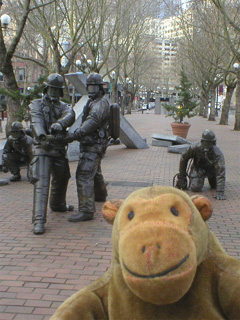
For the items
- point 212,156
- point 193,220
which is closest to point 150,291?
point 193,220

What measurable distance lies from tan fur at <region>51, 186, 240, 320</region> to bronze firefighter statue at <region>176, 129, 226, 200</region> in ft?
19.0

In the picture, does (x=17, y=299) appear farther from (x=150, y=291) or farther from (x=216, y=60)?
(x=216, y=60)

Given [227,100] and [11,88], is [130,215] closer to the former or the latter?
[11,88]

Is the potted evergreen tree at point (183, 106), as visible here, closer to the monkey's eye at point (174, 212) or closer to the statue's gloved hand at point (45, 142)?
the statue's gloved hand at point (45, 142)

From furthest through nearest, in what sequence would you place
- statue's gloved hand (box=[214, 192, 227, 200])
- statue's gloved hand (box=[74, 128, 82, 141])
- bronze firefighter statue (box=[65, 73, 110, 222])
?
statue's gloved hand (box=[214, 192, 227, 200]), bronze firefighter statue (box=[65, 73, 110, 222]), statue's gloved hand (box=[74, 128, 82, 141])

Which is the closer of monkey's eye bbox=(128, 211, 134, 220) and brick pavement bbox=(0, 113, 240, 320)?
monkey's eye bbox=(128, 211, 134, 220)

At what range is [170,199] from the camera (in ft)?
6.81

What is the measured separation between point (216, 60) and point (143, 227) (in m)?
26.3

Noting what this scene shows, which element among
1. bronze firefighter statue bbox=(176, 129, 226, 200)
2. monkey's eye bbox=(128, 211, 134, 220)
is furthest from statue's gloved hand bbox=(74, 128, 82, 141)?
monkey's eye bbox=(128, 211, 134, 220)

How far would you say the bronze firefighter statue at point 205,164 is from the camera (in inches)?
313

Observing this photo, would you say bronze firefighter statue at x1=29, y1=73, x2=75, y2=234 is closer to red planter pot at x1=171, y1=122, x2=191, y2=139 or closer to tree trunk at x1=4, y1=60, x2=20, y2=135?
tree trunk at x1=4, y1=60, x2=20, y2=135

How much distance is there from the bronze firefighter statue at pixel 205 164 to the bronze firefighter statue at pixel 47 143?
2.86m

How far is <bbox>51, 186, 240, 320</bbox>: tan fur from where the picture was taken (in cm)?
182

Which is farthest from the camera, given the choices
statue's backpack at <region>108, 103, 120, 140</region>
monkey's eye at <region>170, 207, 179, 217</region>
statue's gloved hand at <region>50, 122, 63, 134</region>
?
statue's backpack at <region>108, 103, 120, 140</region>
